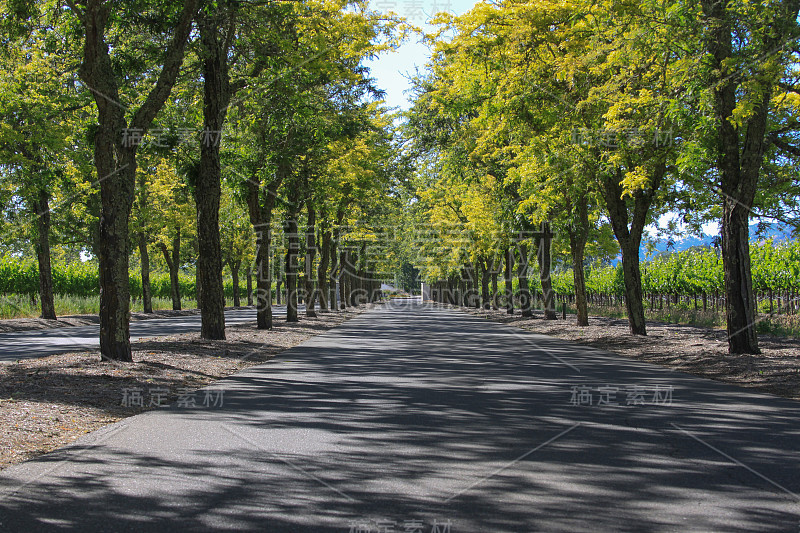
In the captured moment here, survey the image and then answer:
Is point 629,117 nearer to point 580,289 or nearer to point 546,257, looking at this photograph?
point 580,289

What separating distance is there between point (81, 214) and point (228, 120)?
1652 centimetres

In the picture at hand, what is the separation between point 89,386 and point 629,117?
13.5m

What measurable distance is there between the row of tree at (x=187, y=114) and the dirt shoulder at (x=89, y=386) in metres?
1.11

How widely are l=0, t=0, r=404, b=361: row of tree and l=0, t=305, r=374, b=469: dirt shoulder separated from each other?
1111mm

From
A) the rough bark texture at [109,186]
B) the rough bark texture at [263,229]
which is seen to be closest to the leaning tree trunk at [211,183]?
the rough bark texture at [109,186]

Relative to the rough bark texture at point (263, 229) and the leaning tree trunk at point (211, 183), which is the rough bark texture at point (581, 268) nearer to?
the rough bark texture at point (263, 229)

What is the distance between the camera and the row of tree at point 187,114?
38.8ft

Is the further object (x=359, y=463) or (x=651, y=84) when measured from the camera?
(x=651, y=84)

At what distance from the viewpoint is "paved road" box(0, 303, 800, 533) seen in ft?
14.0

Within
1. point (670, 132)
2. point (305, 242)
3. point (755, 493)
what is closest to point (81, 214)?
point (305, 242)

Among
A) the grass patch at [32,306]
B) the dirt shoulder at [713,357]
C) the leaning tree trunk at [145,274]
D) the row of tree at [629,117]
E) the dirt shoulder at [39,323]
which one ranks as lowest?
the dirt shoulder at [713,357]

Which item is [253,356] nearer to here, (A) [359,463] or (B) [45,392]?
(B) [45,392]

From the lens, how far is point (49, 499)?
4.61 m

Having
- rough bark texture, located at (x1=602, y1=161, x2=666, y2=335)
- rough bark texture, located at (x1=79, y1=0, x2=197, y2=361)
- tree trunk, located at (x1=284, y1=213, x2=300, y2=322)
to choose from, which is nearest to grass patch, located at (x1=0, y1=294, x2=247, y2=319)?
tree trunk, located at (x1=284, y1=213, x2=300, y2=322)
